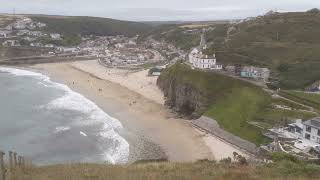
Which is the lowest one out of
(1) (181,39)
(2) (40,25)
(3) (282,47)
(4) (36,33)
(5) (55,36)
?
(5) (55,36)

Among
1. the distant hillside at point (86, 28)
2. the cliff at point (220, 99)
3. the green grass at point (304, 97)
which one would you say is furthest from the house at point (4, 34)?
the green grass at point (304, 97)

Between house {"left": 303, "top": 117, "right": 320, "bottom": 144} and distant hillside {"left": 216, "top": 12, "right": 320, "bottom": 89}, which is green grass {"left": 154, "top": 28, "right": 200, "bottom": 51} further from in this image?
house {"left": 303, "top": 117, "right": 320, "bottom": 144}

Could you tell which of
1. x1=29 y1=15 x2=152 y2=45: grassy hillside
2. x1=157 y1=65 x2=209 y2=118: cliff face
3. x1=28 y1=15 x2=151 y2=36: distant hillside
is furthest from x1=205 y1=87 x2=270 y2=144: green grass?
x1=28 y1=15 x2=151 y2=36: distant hillside

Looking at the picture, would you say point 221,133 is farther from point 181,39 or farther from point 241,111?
point 181,39

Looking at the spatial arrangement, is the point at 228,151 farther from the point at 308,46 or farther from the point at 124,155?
the point at 308,46

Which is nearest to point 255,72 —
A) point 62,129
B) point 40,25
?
point 62,129

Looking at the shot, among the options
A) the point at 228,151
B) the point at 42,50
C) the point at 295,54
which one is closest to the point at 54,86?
the point at 295,54

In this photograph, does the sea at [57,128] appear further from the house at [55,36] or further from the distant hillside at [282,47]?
the house at [55,36]
